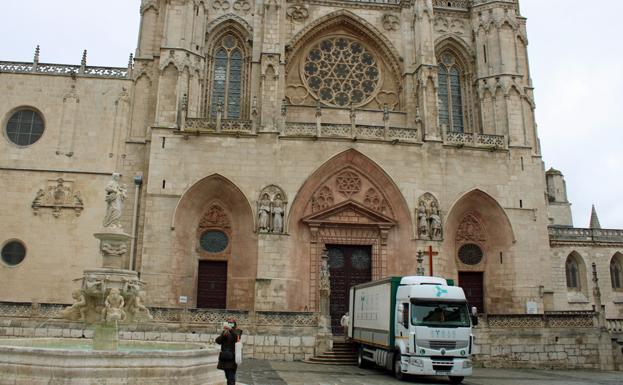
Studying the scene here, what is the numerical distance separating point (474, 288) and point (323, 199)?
6.90 metres

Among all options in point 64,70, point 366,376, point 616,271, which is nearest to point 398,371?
point 366,376

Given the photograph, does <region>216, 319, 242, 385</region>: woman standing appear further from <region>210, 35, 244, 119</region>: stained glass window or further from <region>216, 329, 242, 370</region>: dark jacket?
<region>210, 35, 244, 119</region>: stained glass window

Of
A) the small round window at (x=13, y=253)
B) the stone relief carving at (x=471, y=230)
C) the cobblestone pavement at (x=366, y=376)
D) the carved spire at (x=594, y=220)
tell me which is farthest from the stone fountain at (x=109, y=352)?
the carved spire at (x=594, y=220)

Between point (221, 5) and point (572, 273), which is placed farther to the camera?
point (572, 273)

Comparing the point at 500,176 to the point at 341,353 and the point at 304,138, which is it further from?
the point at 341,353

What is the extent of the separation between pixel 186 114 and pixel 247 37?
490cm

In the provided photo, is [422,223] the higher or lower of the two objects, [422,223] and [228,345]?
the higher

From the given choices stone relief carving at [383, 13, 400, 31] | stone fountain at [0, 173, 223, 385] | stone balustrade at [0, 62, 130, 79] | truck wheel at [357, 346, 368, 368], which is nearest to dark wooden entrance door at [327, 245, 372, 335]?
truck wheel at [357, 346, 368, 368]

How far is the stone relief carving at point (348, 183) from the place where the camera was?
20969 mm

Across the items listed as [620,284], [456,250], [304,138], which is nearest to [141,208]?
[304,138]

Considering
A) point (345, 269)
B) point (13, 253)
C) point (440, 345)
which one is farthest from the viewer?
point (345, 269)

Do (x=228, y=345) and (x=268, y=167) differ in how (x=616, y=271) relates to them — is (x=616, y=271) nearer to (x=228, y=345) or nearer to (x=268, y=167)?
(x=268, y=167)

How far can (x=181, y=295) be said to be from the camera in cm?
1938

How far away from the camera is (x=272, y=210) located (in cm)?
1944
